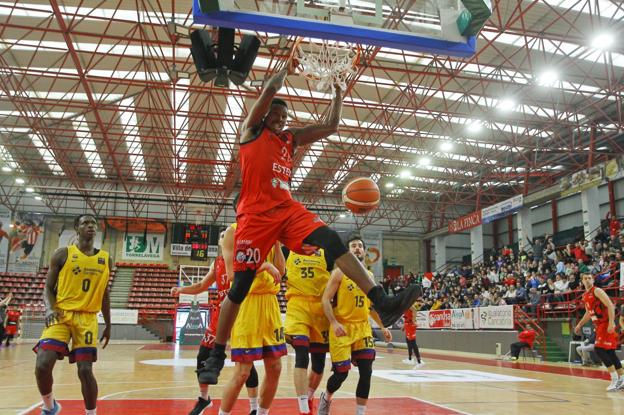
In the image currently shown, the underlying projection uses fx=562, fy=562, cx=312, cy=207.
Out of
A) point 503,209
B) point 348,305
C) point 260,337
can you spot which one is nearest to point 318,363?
point 348,305

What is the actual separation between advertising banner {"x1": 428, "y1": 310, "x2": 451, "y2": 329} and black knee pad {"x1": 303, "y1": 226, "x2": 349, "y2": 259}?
18378 mm

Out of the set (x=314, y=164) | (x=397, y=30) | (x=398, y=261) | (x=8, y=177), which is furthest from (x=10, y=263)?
(x=397, y=30)

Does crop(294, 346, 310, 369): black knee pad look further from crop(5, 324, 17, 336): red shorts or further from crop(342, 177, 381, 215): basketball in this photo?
crop(5, 324, 17, 336): red shorts

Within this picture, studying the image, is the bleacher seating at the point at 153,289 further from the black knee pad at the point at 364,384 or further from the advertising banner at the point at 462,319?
the black knee pad at the point at 364,384

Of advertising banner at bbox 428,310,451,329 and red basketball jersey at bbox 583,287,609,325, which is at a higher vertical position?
red basketball jersey at bbox 583,287,609,325

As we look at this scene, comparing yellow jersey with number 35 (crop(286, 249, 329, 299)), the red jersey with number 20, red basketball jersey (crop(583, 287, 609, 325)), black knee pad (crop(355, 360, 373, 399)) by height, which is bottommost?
black knee pad (crop(355, 360, 373, 399))

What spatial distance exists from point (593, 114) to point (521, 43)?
6871mm

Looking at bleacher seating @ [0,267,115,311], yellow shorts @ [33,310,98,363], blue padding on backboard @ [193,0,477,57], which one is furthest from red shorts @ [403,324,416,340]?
bleacher seating @ [0,267,115,311]

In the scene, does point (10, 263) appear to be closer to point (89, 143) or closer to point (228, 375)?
point (89, 143)

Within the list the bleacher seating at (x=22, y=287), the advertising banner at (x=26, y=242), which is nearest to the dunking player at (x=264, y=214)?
the bleacher seating at (x=22, y=287)

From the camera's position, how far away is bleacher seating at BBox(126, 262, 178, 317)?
2952 centimetres

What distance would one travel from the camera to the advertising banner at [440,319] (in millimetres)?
20797

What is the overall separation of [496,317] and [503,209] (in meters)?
7.77

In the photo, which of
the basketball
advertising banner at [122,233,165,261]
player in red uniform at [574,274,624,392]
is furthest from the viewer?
advertising banner at [122,233,165,261]
